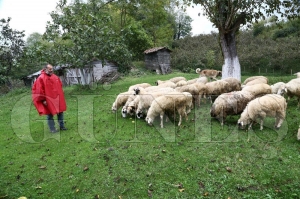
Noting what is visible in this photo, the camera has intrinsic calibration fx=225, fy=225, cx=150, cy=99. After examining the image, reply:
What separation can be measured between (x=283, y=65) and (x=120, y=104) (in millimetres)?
22683

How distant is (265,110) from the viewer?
291 inches

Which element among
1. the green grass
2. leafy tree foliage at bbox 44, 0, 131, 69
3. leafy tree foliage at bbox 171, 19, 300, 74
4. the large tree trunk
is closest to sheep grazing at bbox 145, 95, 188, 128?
the green grass

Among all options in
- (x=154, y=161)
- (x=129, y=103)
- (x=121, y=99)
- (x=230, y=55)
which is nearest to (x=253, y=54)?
(x=230, y=55)

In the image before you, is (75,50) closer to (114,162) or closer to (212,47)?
(114,162)

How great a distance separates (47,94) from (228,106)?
6.47m

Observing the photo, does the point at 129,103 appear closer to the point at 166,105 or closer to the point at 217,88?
the point at 166,105

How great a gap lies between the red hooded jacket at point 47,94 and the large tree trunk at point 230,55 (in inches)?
392

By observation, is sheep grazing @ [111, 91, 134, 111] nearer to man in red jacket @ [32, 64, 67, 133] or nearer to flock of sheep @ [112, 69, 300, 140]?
flock of sheep @ [112, 69, 300, 140]

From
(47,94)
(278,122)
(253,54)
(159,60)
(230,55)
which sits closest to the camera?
(278,122)

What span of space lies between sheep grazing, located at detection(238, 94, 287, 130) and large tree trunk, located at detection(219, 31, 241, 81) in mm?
6335

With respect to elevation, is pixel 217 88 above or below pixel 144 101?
above

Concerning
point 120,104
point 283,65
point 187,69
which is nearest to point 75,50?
point 120,104

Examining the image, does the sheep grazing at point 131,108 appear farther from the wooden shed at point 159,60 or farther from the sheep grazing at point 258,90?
the wooden shed at point 159,60

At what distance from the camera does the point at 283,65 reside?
84.1 ft
